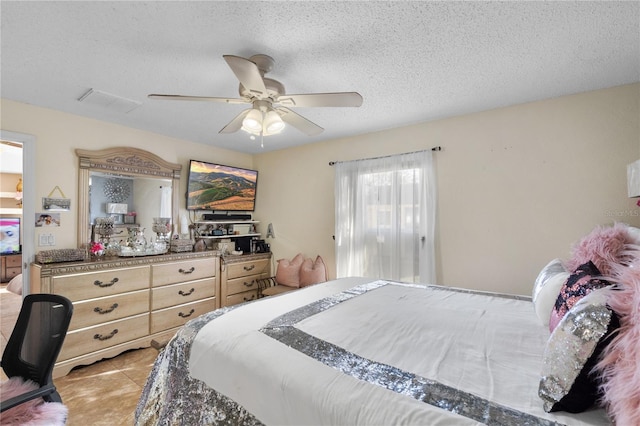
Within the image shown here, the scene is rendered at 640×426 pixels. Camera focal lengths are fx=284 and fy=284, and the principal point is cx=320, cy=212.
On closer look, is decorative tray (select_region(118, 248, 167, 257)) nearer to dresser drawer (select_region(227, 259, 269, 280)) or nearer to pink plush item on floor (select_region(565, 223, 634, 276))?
dresser drawer (select_region(227, 259, 269, 280))

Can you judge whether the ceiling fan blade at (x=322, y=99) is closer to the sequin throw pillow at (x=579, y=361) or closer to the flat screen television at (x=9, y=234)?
the sequin throw pillow at (x=579, y=361)

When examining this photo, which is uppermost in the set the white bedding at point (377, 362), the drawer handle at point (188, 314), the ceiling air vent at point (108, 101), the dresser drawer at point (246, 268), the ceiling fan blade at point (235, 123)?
the ceiling air vent at point (108, 101)

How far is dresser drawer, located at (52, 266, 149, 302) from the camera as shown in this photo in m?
2.45

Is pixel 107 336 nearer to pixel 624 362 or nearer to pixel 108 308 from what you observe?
pixel 108 308

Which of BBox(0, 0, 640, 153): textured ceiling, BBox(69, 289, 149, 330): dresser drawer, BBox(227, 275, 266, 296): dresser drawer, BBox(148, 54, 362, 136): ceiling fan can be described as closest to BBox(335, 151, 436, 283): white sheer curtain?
BBox(0, 0, 640, 153): textured ceiling

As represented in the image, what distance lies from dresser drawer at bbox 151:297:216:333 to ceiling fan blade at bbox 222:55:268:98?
261cm

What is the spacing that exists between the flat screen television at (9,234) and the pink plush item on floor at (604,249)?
8370 millimetres

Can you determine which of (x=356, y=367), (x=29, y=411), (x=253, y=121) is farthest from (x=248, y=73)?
(x=29, y=411)

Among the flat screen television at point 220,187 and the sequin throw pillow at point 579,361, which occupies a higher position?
the flat screen television at point 220,187

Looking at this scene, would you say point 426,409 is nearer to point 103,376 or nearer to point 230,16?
point 230,16

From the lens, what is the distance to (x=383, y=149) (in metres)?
3.35

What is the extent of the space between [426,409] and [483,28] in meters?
1.85

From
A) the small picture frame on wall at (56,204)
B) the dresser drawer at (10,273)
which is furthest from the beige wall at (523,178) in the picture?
the dresser drawer at (10,273)

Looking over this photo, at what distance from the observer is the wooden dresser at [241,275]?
371 cm
